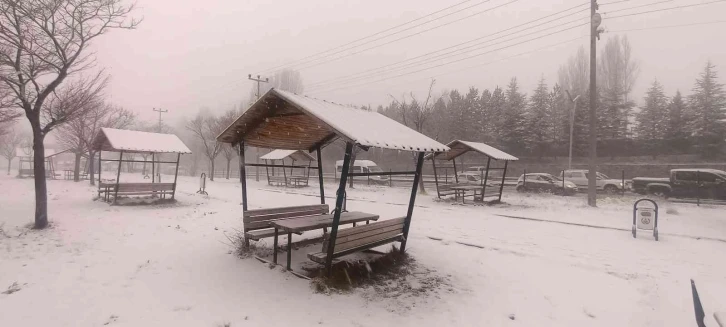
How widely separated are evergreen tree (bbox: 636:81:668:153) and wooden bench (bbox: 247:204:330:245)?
42.4 metres

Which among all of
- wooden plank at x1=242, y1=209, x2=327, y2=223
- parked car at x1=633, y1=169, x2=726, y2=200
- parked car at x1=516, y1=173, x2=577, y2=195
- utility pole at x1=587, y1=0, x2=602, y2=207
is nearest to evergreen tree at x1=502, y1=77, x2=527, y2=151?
parked car at x1=516, y1=173, x2=577, y2=195

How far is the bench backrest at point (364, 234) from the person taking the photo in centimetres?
557

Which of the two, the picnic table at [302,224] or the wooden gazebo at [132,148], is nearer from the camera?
the picnic table at [302,224]

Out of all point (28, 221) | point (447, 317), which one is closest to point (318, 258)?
point (447, 317)

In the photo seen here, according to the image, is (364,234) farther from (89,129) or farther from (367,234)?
(89,129)

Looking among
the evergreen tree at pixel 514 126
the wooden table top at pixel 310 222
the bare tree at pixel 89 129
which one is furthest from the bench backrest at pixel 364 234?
the evergreen tree at pixel 514 126

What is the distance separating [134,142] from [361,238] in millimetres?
13124

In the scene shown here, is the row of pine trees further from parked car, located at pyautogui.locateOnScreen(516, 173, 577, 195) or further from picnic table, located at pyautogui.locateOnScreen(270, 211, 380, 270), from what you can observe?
picnic table, located at pyautogui.locateOnScreen(270, 211, 380, 270)

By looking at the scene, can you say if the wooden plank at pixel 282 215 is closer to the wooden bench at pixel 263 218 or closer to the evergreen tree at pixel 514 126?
the wooden bench at pixel 263 218

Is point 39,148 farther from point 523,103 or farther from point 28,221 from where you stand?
point 523,103

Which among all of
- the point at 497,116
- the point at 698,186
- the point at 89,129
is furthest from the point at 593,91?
the point at 89,129

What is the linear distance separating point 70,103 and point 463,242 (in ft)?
35.4

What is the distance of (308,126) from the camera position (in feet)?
23.3

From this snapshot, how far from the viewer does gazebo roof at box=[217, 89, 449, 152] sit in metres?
5.32
